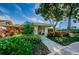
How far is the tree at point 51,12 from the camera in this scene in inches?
112

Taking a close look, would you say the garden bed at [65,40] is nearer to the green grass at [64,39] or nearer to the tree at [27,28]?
the green grass at [64,39]

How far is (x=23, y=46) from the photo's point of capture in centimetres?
279

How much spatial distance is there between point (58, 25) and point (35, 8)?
0.41 meters

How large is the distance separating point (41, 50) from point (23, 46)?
0.26m

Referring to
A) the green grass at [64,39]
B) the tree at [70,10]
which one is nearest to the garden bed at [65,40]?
the green grass at [64,39]

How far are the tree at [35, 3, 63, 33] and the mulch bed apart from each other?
322 millimetres

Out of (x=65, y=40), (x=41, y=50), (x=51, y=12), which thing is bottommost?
(x=41, y=50)

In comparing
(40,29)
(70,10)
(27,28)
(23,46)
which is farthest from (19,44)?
(70,10)

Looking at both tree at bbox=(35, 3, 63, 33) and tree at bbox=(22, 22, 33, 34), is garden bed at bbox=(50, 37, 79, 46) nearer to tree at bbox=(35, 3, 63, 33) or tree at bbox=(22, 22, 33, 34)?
tree at bbox=(35, 3, 63, 33)

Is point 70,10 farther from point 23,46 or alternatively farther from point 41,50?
point 23,46

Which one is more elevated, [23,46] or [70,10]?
[70,10]

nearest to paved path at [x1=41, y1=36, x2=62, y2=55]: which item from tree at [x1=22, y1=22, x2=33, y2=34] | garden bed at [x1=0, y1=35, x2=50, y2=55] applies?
Result: garden bed at [x1=0, y1=35, x2=50, y2=55]
